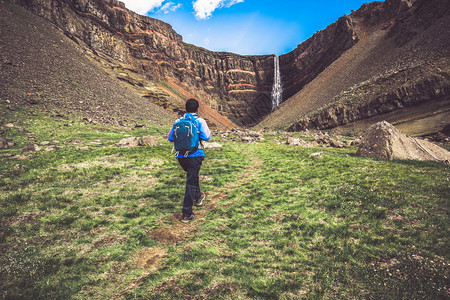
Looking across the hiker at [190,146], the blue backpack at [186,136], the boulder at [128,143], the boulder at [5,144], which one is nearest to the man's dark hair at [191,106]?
the hiker at [190,146]

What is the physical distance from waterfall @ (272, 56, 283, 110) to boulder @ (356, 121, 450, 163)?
110 m

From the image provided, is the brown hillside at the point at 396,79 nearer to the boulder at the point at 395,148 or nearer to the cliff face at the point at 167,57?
the boulder at the point at 395,148

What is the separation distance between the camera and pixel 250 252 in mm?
4777

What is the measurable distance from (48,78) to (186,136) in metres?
40.3

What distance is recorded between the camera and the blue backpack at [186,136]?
239 inches

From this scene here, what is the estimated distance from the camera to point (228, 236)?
5.47 metres

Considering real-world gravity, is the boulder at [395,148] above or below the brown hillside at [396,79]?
below

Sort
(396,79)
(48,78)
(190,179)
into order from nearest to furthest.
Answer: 1. (190,179)
2. (48,78)
3. (396,79)

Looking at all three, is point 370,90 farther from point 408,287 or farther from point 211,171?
point 408,287

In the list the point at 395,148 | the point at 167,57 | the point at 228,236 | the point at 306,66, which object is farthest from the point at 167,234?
the point at 306,66

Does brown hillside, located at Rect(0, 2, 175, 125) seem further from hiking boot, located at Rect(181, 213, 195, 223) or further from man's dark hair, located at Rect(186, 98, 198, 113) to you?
hiking boot, located at Rect(181, 213, 195, 223)

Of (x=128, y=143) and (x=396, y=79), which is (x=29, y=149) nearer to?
(x=128, y=143)

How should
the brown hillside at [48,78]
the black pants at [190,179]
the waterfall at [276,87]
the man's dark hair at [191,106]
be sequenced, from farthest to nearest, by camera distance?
the waterfall at [276,87], the brown hillside at [48,78], the man's dark hair at [191,106], the black pants at [190,179]

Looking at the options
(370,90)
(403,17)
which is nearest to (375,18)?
(403,17)
